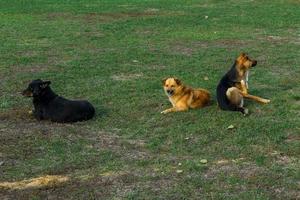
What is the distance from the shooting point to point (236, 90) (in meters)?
8.40

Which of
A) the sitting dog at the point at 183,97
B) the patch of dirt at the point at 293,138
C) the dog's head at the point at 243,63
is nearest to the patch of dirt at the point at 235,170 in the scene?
the patch of dirt at the point at 293,138

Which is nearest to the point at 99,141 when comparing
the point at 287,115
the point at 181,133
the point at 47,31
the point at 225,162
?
the point at 181,133

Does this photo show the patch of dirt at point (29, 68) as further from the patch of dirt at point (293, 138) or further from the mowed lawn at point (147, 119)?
the patch of dirt at point (293, 138)

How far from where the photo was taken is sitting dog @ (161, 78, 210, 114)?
28.0 feet

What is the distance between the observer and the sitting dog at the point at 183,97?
852 centimetres

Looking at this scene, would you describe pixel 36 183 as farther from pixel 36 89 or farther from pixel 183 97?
pixel 183 97

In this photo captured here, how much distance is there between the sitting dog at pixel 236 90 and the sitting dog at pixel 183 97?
271 millimetres

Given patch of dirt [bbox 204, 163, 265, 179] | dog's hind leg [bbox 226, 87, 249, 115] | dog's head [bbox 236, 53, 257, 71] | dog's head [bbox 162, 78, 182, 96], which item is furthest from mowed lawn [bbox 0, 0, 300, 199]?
dog's head [bbox 236, 53, 257, 71]

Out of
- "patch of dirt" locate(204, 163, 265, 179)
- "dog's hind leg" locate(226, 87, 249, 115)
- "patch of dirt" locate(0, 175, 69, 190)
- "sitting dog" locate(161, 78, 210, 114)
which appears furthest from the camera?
"sitting dog" locate(161, 78, 210, 114)

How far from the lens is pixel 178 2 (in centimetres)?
2300

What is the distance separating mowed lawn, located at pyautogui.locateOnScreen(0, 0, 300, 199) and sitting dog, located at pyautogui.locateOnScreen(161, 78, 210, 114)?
0.19m

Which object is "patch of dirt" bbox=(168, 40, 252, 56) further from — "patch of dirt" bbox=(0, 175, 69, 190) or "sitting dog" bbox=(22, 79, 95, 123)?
"patch of dirt" bbox=(0, 175, 69, 190)

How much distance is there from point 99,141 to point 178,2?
1639 cm

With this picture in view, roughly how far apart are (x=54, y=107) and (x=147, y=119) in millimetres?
1318
